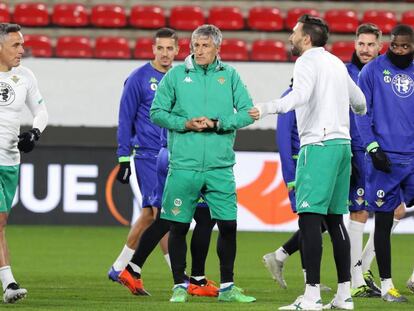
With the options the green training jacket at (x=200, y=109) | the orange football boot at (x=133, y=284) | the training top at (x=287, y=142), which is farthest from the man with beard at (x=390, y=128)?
the orange football boot at (x=133, y=284)

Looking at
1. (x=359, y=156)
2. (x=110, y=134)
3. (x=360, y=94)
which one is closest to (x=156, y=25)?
(x=110, y=134)

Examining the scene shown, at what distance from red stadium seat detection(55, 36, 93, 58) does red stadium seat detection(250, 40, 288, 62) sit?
2633 millimetres

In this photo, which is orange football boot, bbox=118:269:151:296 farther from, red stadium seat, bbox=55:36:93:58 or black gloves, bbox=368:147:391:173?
red stadium seat, bbox=55:36:93:58

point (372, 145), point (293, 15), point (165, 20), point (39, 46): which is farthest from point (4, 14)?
point (372, 145)

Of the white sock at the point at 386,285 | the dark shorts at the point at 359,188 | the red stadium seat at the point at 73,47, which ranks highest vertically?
the red stadium seat at the point at 73,47

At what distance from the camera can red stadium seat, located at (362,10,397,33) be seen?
19.7 m

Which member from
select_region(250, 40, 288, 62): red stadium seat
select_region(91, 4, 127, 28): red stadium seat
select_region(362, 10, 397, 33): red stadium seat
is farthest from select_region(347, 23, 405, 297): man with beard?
select_region(91, 4, 127, 28): red stadium seat

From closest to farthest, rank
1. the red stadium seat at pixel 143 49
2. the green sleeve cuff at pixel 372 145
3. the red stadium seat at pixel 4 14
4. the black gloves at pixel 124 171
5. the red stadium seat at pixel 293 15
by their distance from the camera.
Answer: the green sleeve cuff at pixel 372 145 → the black gloves at pixel 124 171 → the red stadium seat at pixel 143 49 → the red stadium seat at pixel 4 14 → the red stadium seat at pixel 293 15

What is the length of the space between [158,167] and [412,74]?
215 centimetres

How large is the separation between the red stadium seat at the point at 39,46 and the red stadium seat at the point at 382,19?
5.29 meters

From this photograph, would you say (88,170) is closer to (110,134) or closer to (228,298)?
(110,134)

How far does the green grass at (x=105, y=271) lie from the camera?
342 inches

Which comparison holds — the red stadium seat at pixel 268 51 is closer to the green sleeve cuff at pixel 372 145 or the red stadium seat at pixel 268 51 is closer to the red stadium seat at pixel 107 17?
the red stadium seat at pixel 107 17

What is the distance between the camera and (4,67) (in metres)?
9.28
